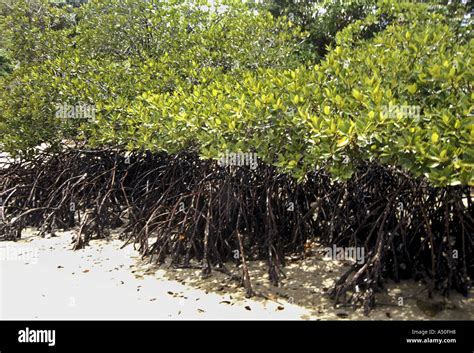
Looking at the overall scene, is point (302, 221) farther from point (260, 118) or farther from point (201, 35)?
point (201, 35)

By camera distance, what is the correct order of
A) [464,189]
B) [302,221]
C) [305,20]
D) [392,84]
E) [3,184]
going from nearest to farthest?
[392,84]
[464,189]
[302,221]
[3,184]
[305,20]

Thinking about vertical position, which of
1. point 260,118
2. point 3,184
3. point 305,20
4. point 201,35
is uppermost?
point 305,20

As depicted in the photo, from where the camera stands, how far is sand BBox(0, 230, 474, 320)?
3.14 meters

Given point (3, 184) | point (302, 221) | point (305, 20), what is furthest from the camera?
point (305, 20)

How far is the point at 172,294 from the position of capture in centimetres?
355

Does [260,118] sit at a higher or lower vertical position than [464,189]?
higher

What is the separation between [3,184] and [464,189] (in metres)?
6.28

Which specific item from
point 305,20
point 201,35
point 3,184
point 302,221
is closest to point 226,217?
point 302,221

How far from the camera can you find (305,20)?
26.5ft

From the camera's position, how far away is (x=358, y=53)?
380 centimetres

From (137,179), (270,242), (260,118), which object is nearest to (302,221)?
(270,242)

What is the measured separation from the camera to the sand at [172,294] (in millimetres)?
3143

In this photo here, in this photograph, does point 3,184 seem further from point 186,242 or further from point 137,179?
point 186,242

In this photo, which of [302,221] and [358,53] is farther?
[302,221]
